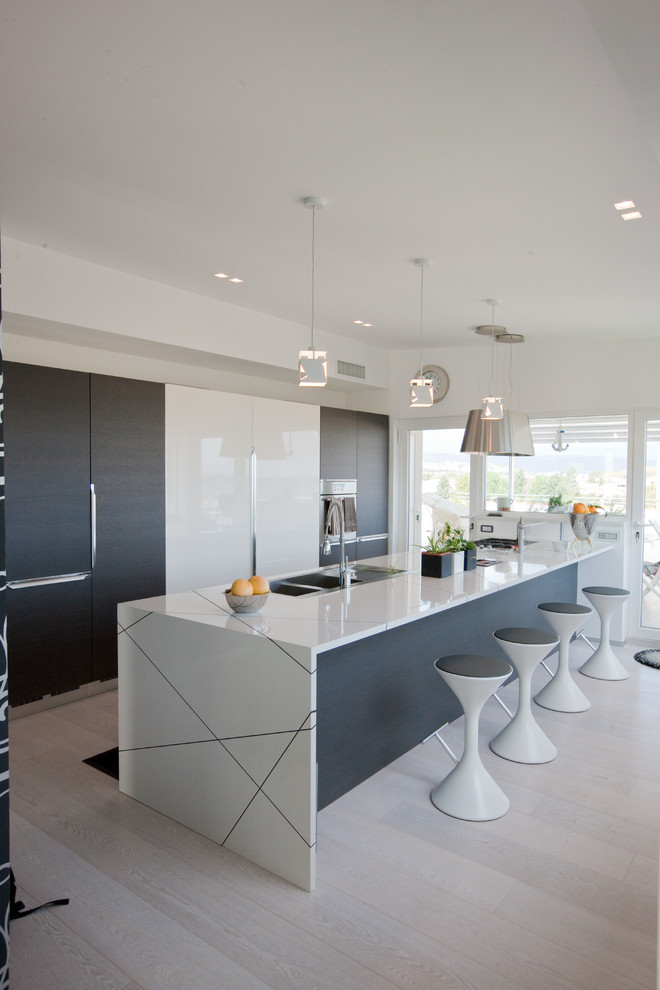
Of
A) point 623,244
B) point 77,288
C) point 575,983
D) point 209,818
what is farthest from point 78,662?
point 623,244

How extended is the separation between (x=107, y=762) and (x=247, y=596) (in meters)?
1.36

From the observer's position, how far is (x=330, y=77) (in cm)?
209

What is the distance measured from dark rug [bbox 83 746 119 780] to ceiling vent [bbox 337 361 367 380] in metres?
4.01

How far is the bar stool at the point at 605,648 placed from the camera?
15.5ft

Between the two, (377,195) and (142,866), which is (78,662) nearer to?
(142,866)

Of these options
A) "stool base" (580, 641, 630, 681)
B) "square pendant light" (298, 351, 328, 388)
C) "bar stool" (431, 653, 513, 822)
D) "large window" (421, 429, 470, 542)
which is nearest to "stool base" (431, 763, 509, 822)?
"bar stool" (431, 653, 513, 822)

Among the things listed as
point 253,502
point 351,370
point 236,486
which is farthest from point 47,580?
point 351,370

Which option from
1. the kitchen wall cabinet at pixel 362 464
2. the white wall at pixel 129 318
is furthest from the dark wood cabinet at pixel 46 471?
the kitchen wall cabinet at pixel 362 464

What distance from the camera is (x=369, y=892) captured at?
227cm

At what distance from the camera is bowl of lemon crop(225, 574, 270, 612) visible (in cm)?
267

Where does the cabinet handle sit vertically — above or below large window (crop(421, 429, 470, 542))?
below

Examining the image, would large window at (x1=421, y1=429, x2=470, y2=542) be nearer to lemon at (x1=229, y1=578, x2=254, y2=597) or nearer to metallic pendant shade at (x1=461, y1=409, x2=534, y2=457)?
metallic pendant shade at (x1=461, y1=409, x2=534, y2=457)

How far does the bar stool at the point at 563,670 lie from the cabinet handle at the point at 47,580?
114 inches

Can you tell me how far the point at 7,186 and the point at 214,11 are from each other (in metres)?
1.61
